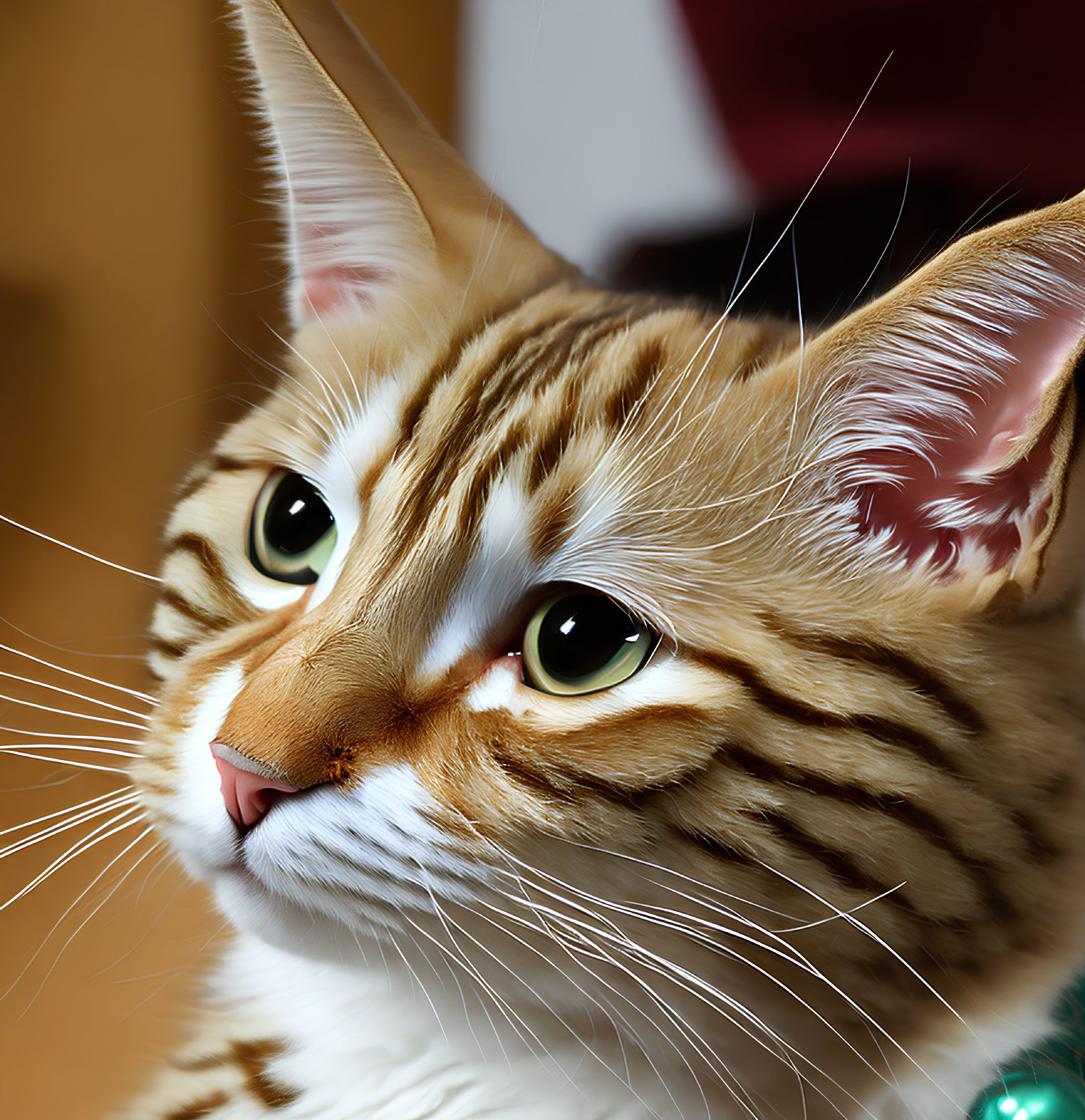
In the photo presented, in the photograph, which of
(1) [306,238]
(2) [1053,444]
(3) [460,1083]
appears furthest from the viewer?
(1) [306,238]

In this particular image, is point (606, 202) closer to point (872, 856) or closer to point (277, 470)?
point (277, 470)

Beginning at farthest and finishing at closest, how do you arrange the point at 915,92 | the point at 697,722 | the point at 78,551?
the point at 78,551 < the point at 915,92 < the point at 697,722

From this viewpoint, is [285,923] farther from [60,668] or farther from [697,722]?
[60,668]

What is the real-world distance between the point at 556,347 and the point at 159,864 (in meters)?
0.50

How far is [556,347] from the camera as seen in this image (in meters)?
0.67

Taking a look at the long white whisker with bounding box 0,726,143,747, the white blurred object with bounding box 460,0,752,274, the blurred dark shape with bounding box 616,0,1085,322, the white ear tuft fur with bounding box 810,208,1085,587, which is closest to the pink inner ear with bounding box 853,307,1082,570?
the white ear tuft fur with bounding box 810,208,1085,587

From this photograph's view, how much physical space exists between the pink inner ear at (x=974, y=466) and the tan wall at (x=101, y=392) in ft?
1.61

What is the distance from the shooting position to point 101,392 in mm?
828

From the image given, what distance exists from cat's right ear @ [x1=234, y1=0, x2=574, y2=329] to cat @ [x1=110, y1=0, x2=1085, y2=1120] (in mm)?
→ 27

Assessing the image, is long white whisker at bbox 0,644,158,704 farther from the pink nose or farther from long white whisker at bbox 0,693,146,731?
the pink nose

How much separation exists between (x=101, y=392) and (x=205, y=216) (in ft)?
0.57

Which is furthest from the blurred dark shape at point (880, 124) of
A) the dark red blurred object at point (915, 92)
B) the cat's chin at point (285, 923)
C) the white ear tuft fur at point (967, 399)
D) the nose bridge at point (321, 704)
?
the cat's chin at point (285, 923)

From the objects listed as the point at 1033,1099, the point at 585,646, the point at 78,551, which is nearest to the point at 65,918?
the point at 78,551

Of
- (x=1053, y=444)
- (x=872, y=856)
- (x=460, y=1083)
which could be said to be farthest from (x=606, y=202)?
(x=460, y=1083)
